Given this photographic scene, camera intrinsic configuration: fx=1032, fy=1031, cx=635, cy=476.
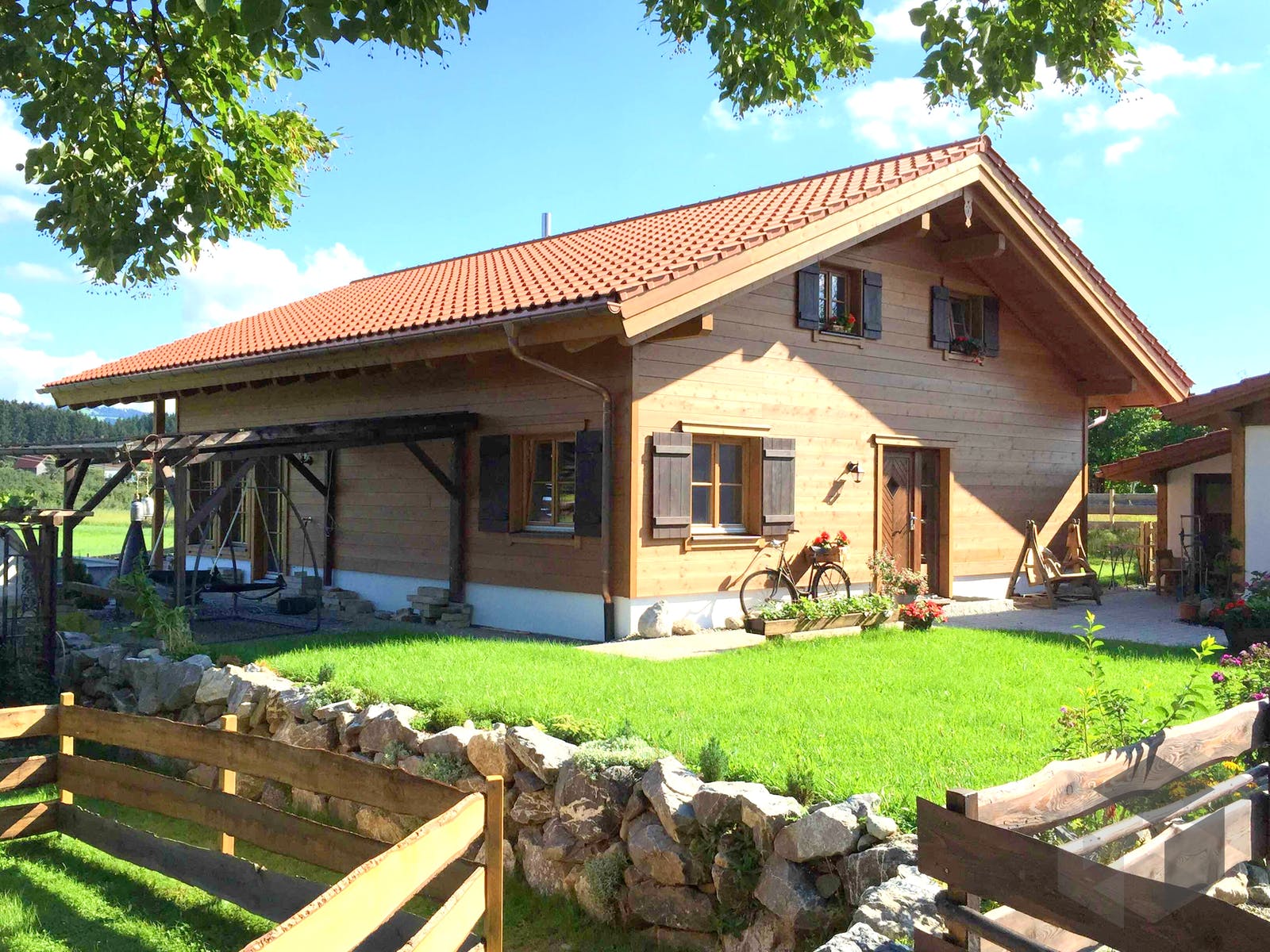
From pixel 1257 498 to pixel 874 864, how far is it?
30.8 feet

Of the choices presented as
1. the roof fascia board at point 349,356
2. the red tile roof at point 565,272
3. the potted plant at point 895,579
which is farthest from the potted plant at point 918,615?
the roof fascia board at point 349,356

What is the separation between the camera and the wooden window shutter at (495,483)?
10852 millimetres

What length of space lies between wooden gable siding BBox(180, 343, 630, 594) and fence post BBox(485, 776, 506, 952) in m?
6.25

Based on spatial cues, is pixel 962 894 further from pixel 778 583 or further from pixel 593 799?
pixel 778 583

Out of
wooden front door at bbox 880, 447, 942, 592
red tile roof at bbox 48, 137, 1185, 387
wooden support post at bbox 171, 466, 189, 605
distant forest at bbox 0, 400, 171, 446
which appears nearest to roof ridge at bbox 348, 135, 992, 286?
red tile roof at bbox 48, 137, 1185, 387

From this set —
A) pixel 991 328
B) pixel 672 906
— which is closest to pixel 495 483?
pixel 672 906

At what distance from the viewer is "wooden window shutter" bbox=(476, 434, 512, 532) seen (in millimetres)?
10852

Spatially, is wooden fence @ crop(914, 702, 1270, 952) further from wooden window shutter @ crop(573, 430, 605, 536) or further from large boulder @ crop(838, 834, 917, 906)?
wooden window shutter @ crop(573, 430, 605, 536)

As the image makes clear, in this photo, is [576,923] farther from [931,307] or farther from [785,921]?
[931,307]

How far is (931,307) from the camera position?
13078 millimetres

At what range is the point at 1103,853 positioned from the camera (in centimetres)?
402

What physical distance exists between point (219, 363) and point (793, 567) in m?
7.65

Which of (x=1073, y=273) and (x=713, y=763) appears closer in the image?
(x=713, y=763)

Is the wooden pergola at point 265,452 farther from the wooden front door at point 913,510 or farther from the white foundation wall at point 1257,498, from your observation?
the white foundation wall at point 1257,498
